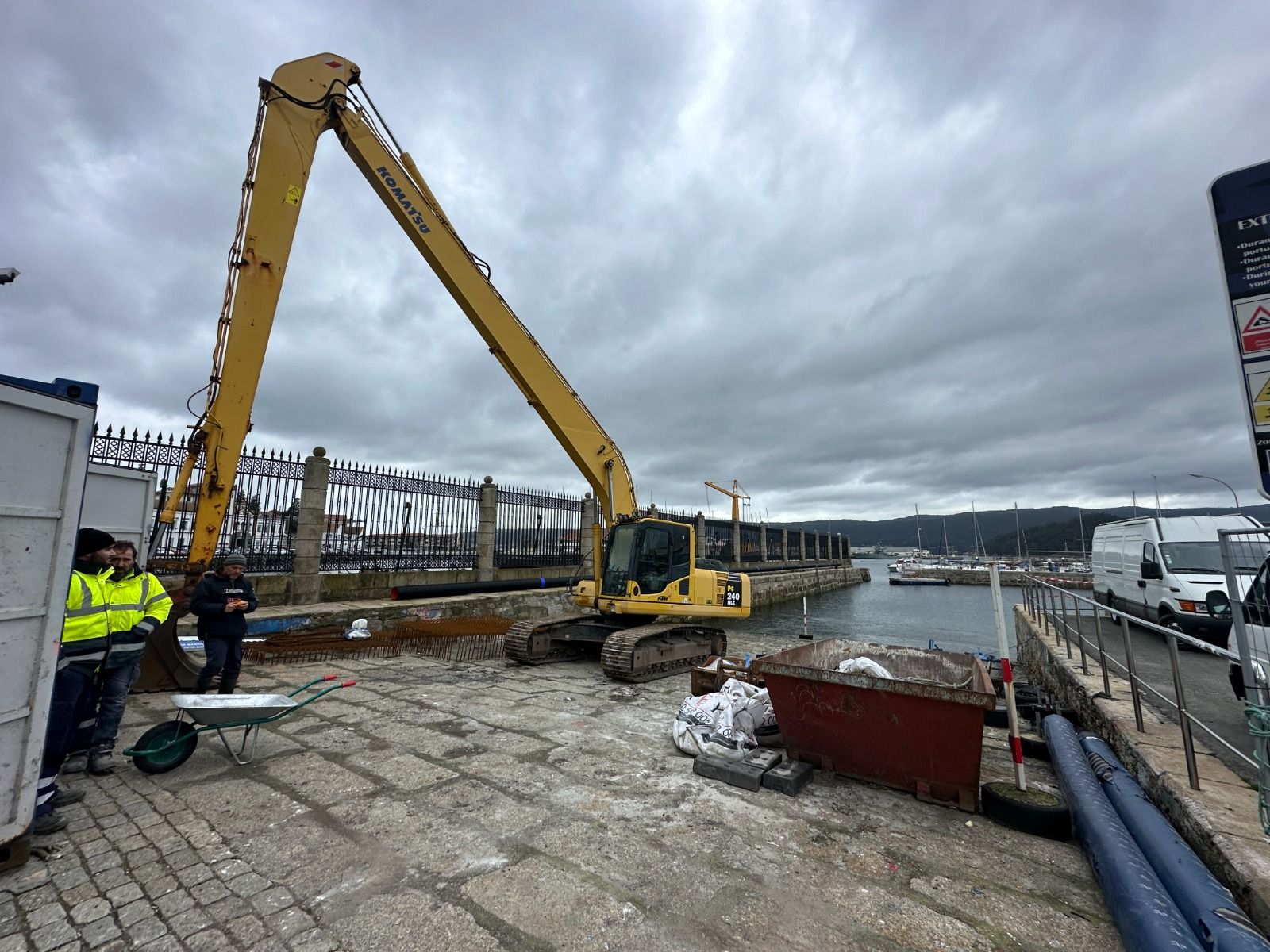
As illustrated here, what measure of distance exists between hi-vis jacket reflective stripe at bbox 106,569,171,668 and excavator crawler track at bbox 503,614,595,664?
5.06 metres

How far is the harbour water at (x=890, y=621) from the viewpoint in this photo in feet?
61.3

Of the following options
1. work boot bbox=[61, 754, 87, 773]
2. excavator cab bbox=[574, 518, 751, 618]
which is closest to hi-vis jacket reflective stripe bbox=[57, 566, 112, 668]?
work boot bbox=[61, 754, 87, 773]

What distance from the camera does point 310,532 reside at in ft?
34.9

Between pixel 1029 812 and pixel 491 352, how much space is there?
8.14m

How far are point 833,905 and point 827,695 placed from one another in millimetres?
1737

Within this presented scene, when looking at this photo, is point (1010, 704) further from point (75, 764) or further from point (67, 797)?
point (75, 764)

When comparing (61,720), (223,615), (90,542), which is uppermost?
(90,542)

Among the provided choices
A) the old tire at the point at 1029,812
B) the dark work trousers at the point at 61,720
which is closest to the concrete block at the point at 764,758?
the old tire at the point at 1029,812

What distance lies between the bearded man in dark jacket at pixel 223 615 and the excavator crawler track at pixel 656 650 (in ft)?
14.4

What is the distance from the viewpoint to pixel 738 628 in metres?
20.3

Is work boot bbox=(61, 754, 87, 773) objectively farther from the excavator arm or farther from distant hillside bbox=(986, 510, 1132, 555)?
distant hillside bbox=(986, 510, 1132, 555)

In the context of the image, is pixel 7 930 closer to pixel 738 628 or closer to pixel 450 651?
pixel 450 651

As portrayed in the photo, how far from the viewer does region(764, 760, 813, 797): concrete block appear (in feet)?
13.8

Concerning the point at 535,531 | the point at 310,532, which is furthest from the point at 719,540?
the point at 310,532
